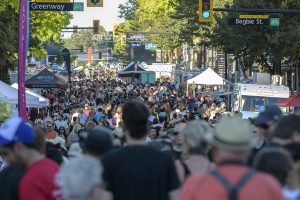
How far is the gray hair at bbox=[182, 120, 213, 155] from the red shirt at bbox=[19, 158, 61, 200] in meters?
1.15

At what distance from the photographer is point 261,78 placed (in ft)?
133

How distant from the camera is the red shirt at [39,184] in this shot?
6.31 m

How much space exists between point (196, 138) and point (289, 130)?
0.72 meters

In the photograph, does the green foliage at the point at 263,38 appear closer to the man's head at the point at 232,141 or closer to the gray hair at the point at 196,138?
the gray hair at the point at 196,138

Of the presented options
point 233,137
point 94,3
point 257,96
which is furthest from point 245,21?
point 233,137

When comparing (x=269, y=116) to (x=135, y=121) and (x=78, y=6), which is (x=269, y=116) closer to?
(x=135, y=121)

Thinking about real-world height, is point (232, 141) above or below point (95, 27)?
below

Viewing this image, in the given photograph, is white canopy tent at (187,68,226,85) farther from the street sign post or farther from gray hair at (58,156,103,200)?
gray hair at (58,156,103,200)

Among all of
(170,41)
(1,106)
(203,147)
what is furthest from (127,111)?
(170,41)

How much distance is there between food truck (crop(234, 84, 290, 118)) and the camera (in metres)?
34.3

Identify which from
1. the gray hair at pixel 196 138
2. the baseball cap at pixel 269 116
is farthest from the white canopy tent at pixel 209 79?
the gray hair at pixel 196 138

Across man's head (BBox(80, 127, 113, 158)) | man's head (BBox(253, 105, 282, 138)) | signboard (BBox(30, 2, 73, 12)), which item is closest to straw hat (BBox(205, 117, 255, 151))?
man's head (BBox(80, 127, 113, 158))

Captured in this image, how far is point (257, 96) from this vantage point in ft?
114

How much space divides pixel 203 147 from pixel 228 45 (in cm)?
3810
